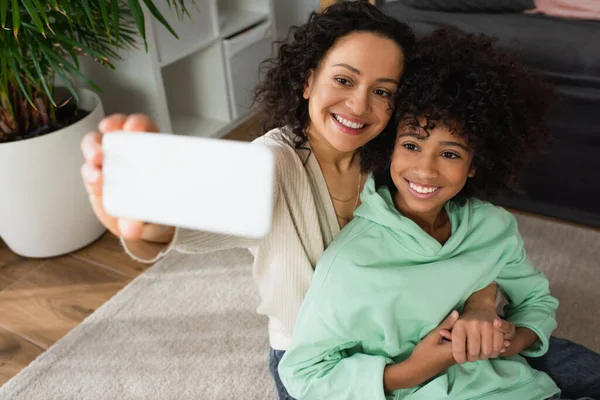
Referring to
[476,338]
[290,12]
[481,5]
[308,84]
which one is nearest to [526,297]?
[476,338]

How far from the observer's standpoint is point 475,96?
75 centimetres

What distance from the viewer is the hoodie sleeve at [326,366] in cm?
74

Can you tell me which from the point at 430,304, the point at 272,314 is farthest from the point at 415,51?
the point at 272,314

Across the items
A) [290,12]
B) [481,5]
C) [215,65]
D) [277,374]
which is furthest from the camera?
[290,12]

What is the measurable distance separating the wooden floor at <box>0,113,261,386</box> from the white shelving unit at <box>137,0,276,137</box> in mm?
523

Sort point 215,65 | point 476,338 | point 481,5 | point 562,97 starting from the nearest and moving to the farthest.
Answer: point 476,338 < point 562,97 < point 481,5 < point 215,65

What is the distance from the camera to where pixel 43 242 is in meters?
1.49

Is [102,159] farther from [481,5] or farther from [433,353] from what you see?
[481,5]

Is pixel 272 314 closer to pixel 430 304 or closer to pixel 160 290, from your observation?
pixel 430 304

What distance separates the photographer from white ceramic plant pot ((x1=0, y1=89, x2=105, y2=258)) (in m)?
1.32

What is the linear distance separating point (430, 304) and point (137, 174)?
1.37 feet

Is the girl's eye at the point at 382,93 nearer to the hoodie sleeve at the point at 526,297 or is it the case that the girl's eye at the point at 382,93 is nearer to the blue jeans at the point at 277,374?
the hoodie sleeve at the point at 526,297

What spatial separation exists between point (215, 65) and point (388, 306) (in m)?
1.51

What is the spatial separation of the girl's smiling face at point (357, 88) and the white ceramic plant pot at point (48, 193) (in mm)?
788
